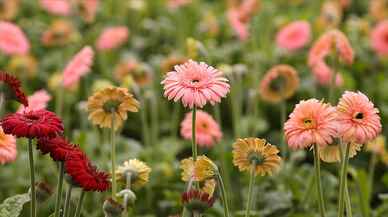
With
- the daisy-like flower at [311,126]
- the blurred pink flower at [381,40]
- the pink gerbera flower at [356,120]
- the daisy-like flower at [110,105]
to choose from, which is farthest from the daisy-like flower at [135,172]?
the blurred pink flower at [381,40]

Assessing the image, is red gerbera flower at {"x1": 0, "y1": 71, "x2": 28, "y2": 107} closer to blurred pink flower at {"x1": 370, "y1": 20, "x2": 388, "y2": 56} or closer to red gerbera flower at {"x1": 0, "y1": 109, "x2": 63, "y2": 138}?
red gerbera flower at {"x1": 0, "y1": 109, "x2": 63, "y2": 138}

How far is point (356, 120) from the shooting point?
74.9 inches

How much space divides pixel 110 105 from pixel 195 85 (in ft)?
1.05

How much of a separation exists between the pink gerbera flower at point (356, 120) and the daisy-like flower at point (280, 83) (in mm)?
1334

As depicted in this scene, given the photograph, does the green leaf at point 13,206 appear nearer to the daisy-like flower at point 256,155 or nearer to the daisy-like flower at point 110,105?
the daisy-like flower at point 110,105

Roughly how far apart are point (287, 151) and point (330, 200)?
45cm

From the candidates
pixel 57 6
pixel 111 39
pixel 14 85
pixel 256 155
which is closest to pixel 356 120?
pixel 256 155

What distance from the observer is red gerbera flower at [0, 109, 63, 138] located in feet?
5.96

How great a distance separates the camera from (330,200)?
10.6 ft

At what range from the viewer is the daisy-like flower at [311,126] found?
187 centimetres

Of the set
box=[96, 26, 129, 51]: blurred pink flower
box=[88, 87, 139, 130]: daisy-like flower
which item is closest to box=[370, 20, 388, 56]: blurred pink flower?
box=[96, 26, 129, 51]: blurred pink flower

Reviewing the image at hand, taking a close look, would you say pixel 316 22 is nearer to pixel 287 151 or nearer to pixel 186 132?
pixel 287 151

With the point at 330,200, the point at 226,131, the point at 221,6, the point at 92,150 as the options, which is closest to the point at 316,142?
the point at 330,200

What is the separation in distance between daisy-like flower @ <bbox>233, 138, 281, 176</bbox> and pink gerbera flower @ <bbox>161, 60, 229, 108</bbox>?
5.4 inches
